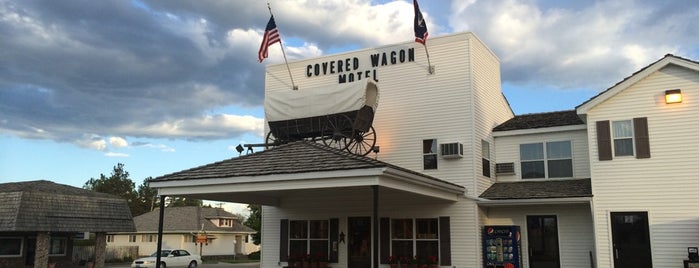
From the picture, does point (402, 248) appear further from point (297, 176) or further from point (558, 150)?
point (297, 176)

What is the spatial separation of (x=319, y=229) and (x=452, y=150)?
5.33 m

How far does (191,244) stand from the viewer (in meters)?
48.6

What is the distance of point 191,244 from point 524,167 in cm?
3577

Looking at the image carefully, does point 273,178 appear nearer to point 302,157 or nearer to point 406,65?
point 302,157

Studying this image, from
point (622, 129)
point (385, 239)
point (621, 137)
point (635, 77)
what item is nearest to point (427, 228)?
point (385, 239)

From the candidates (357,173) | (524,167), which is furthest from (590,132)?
(357,173)

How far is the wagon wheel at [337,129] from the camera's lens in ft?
60.3

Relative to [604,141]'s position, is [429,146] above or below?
above

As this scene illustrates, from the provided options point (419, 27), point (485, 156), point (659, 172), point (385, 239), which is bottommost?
point (385, 239)

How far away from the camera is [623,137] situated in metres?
16.2

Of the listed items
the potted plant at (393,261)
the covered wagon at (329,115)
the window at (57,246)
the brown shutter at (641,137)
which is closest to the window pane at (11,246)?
the window at (57,246)

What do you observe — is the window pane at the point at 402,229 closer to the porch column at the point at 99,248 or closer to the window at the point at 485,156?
the window at the point at 485,156

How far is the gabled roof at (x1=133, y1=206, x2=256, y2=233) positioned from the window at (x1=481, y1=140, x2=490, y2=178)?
33.3 meters

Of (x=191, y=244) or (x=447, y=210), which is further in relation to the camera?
(x=191, y=244)
